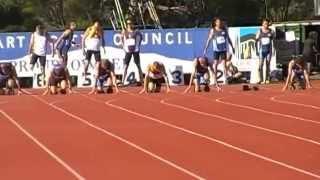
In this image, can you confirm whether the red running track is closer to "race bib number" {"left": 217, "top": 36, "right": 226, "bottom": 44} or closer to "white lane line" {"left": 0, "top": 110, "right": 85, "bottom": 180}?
"white lane line" {"left": 0, "top": 110, "right": 85, "bottom": 180}

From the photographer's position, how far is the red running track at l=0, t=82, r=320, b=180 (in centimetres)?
935

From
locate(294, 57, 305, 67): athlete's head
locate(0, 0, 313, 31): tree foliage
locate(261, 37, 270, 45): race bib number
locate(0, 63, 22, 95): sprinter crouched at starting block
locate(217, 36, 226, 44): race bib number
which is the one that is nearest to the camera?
locate(0, 63, 22, 95): sprinter crouched at starting block

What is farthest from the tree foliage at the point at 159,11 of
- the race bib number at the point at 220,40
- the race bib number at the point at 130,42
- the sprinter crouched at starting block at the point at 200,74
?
the sprinter crouched at starting block at the point at 200,74

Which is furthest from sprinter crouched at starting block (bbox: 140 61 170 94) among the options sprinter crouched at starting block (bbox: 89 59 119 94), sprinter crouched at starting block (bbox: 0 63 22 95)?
sprinter crouched at starting block (bbox: 0 63 22 95)

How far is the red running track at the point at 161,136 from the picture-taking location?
9352 millimetres

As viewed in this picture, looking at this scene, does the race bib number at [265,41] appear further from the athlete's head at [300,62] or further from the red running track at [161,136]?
the red running track at [161,136]

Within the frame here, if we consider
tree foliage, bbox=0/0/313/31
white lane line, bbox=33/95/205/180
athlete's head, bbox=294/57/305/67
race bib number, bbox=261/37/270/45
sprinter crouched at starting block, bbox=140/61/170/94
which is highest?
tree foliage, bbox=0/0/313/31

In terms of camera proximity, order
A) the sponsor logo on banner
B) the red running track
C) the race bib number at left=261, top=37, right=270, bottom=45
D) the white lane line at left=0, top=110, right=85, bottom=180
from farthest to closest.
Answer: the sponsor logo on banner < the race bib number at left=261, top=37, right=270, bottom=45 < the red running track < the white lane line at left=0, top=110, right=85, bottom=180

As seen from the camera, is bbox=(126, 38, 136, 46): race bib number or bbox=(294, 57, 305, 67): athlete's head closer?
bbox=(294, 57, 305, 67): athlete's head

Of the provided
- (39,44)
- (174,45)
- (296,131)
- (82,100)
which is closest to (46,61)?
(39,44)

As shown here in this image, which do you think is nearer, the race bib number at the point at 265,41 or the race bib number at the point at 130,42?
the race bib number at the point at 130,42

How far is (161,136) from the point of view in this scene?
40.1 ft

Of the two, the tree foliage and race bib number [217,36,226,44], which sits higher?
the tree foliage

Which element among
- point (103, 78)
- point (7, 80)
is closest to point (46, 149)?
point (103, 78)
